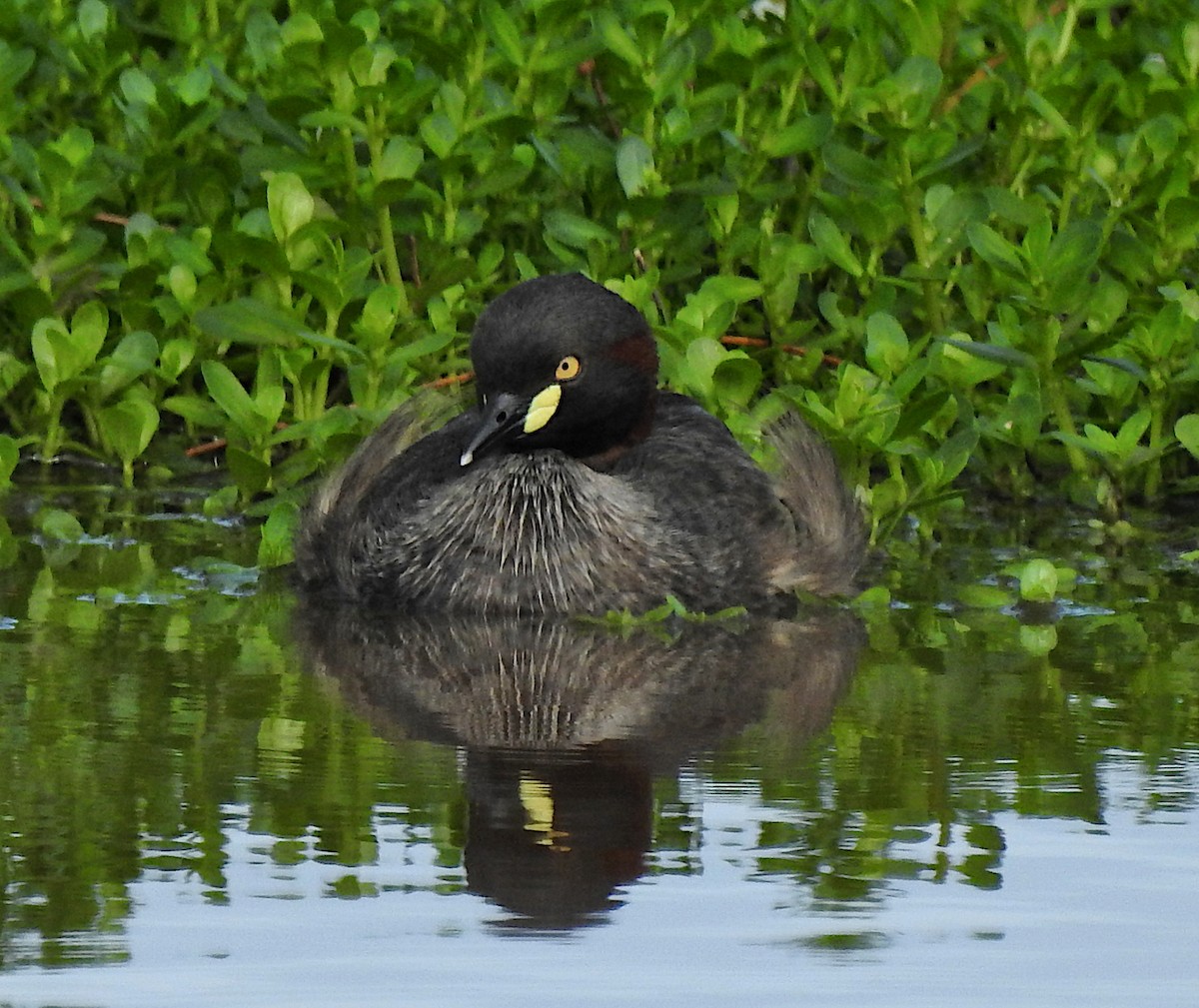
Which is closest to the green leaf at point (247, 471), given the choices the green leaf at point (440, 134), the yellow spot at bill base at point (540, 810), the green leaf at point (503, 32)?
the green leaf at point (440, 134)

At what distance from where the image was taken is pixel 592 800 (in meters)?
4.46

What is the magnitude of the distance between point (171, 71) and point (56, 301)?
54.3 inches

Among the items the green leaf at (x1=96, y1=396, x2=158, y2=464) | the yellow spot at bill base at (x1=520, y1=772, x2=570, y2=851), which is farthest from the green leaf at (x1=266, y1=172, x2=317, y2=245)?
the yellow spot at bill base at (x1=520, y1=772, x2=570, y2=851)

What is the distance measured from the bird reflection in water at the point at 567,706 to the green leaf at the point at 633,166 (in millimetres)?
2036

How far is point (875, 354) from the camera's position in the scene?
25.1ft

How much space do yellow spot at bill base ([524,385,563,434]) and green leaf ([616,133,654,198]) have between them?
1.70 meters

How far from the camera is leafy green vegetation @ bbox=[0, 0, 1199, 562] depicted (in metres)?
7.70

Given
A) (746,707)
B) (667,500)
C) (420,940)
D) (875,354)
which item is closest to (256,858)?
(420,940)

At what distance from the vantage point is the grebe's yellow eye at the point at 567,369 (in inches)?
261

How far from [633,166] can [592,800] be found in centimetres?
409

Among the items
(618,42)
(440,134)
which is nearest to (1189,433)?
(618,42)

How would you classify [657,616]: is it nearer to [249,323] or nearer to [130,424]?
[249,323]

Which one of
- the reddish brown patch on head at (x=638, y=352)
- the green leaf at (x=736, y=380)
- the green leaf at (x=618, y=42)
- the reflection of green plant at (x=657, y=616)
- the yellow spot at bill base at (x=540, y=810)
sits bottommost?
the yellow spot at bill base at (x=540, y=810)

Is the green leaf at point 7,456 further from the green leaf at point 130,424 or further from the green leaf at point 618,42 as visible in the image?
the green leaf at point 618,42
